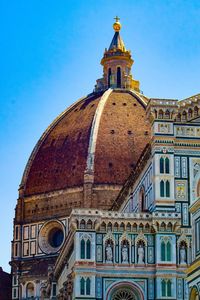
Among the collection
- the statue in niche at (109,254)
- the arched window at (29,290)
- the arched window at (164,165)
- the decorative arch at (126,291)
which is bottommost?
the decorative arch at (126,291)

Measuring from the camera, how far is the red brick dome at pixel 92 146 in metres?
83.8

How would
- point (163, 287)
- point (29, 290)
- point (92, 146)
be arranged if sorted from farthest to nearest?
point (92, 146) → point (29, 290) → point (163, 287)

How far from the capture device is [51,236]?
83375 mm

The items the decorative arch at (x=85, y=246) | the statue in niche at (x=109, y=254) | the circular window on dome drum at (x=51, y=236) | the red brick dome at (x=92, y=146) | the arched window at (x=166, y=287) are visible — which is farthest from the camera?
the red brick dome at (x=92, y=146)

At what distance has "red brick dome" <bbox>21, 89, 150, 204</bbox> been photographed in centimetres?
8381

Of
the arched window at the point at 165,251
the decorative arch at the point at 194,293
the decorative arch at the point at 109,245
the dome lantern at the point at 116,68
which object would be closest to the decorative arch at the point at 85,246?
the decorative arch at the point at 109,245

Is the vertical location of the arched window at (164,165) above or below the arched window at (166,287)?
above

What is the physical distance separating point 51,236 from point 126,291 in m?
36.6

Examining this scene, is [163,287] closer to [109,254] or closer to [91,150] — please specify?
[109,254]

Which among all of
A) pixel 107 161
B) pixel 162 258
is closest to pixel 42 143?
pixel 107 161

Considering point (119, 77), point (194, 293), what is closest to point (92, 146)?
point (119, 77)

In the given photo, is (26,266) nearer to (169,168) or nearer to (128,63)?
(128,63)

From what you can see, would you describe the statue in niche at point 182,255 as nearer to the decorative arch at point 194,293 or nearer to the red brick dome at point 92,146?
the decorative arch at point 194,293

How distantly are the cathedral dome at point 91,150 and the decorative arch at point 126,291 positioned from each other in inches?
1341
